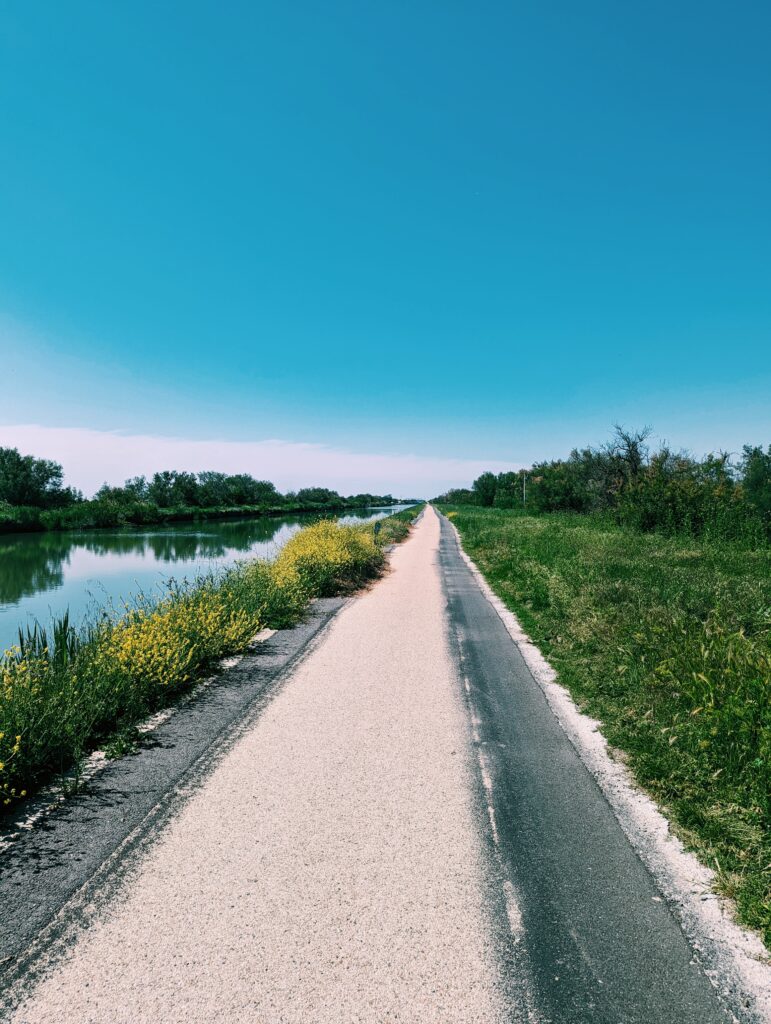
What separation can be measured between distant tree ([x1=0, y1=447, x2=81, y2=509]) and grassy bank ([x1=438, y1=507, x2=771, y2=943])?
226 feet

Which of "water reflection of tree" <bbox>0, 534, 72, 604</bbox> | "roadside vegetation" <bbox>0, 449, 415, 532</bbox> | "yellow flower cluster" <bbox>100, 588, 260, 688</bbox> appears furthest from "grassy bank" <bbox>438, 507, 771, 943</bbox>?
"roadside vegetation" <bbox>0, 449, 415, 532</bbox>

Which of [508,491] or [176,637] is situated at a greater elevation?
[508,491]

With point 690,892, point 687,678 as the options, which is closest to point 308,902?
point 690,892

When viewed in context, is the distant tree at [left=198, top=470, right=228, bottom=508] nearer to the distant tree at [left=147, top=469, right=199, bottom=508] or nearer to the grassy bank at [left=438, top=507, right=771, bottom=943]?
the distant tree at [left=147, top=469, right=199, bottom=508]

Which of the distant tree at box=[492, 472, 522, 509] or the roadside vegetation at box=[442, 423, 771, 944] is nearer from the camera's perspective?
the roadside vegetation at box=[442, 423, 771, 944]

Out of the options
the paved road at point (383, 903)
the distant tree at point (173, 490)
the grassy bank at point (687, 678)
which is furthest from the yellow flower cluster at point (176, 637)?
the distant tree at point (173, 490)

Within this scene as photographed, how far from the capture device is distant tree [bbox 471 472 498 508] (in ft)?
308

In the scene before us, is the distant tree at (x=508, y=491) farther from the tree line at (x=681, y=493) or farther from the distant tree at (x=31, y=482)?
the distant tree at (x=31, y=482)

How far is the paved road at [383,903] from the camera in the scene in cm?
252

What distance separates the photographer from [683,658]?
6.16 meters

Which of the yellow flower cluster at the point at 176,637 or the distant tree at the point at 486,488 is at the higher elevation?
the distant tree at the point at 486,488

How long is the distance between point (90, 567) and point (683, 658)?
26.9 meters

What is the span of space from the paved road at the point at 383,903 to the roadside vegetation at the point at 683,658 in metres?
0.65

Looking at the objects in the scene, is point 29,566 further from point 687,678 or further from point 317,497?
point 317,497
